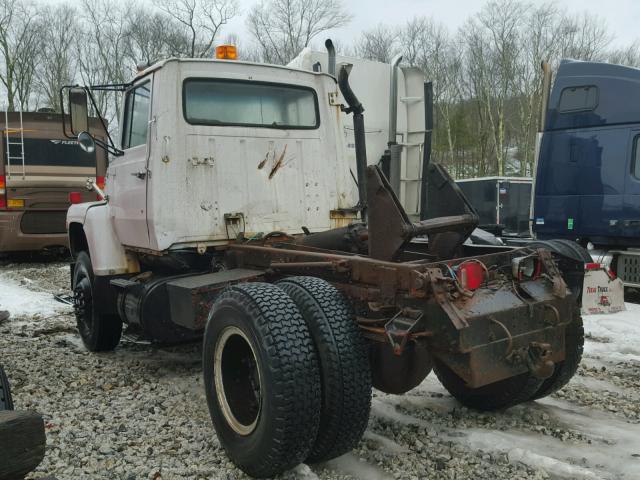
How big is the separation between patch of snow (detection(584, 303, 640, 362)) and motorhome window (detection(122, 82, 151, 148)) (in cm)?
456

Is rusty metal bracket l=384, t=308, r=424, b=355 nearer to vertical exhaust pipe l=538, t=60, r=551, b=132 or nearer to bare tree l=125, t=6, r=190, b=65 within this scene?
vertical exhaust pipe l=538, t=60, r=551, b=132

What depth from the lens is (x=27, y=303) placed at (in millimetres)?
8547

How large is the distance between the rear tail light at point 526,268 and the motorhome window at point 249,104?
7.87 feet

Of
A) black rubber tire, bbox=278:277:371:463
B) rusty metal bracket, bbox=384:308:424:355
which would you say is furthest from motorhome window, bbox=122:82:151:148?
rusty metal bracket, bbox=384:308:424:355

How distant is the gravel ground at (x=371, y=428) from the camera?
3359 mm

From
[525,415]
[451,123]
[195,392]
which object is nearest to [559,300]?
[525,415]

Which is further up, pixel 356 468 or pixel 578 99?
pixel 578 99

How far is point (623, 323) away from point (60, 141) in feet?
35.6

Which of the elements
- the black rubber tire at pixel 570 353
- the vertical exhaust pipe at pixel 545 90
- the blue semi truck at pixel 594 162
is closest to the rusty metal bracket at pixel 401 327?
the black rubber tire at pixel 570 353

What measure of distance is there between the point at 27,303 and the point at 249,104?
17.7 feet

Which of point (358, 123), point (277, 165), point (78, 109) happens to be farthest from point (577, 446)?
point (78, 109)

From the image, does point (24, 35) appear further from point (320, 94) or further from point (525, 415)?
point (525, 415)

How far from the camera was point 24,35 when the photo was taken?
125 feet

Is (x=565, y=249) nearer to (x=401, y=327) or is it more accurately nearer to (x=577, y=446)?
(x=577, y=446)
